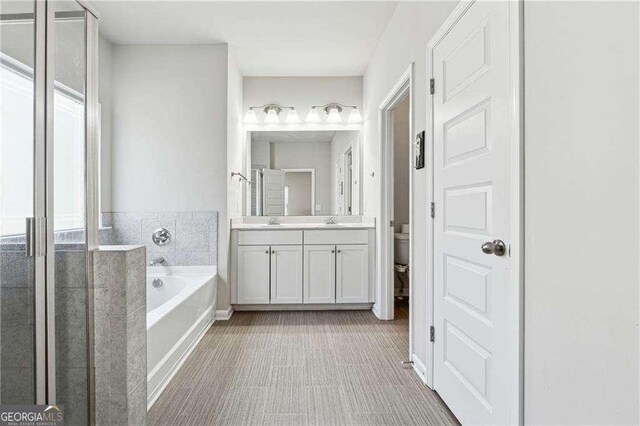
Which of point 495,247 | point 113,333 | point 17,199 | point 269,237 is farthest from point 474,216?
point 269,237

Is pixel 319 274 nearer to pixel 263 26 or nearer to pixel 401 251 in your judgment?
pixel 401 251

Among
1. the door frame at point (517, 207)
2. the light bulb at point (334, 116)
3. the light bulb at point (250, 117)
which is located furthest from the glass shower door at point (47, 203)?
the light bulb at point (334, 116)

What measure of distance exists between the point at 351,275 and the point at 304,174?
4.21ft

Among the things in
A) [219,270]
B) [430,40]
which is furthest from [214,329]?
[430,40]

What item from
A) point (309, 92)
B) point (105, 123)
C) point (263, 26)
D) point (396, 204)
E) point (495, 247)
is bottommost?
point (495, 247)

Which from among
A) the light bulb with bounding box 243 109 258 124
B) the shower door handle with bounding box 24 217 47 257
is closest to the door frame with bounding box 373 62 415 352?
the light bulb with bounding box 243 109 258 124

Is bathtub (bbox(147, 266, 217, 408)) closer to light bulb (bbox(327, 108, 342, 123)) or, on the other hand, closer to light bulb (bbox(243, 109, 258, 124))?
light bulb (bbox(243, 109, 258, 124))

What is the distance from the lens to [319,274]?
3.50 meters

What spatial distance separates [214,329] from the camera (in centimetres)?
304

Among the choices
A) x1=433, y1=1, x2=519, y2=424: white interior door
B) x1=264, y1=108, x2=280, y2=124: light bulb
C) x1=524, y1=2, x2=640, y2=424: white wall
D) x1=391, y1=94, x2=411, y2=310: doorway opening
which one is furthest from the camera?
x1=391, y1=94, x2=411, y2=310: doorway opening

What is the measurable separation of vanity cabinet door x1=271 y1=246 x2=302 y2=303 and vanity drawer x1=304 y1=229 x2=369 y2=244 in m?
0.21

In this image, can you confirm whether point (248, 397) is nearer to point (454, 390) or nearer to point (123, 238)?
point (454, 390)

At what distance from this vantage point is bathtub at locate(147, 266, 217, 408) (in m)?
1.97

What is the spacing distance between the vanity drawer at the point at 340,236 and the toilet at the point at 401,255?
0.55 meters
